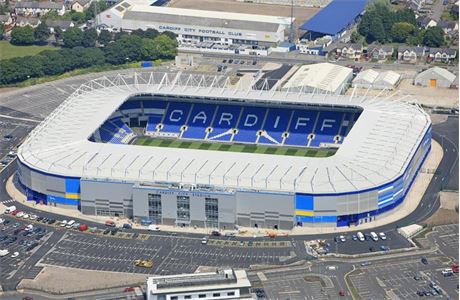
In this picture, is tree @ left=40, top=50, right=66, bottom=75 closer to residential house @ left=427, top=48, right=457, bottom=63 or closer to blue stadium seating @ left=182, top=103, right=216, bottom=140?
blue stadium seating @ left=182, top=103, right=216, bottom=140

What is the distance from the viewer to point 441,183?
295 feet

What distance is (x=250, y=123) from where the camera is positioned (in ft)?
332

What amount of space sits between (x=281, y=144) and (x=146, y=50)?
2935 centimetres

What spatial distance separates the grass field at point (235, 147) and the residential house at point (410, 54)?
28274mm

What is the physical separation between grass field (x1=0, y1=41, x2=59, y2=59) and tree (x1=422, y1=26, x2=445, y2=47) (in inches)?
1608

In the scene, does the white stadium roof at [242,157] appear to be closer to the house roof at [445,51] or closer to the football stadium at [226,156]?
the football stadium at [226,156]

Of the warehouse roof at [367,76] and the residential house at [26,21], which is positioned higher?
the warehouse roof at [367,76]

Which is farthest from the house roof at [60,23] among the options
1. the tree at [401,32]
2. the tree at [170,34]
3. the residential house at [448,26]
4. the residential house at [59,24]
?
the residential house at [448,26]

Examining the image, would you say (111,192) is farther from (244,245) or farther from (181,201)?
(244,245)

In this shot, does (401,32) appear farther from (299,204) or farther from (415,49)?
(299,204)

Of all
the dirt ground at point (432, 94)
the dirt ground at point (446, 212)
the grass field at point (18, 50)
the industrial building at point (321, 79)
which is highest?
the industrial building at point (321, 79)

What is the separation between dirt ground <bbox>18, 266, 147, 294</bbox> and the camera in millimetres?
73812

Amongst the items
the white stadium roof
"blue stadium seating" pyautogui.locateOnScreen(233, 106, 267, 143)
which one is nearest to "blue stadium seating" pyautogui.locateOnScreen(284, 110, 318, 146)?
the white stadium roof

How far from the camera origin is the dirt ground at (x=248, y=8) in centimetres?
13888
